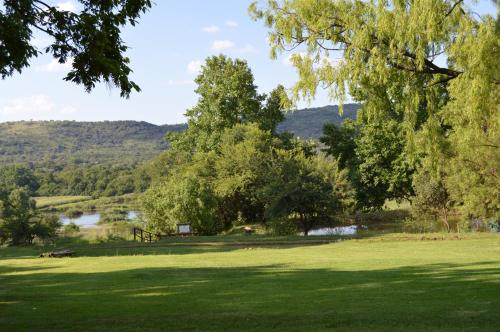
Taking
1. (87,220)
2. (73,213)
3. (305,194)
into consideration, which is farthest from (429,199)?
(73,213)

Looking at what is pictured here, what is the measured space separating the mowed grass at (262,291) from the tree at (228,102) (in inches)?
1500

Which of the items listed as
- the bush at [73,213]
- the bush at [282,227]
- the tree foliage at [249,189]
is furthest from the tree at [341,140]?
the bush at [73,213]

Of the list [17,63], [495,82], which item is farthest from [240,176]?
[17,63]

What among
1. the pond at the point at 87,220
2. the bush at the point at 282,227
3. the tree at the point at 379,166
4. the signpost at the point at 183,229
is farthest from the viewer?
the pond at the point at 87,220

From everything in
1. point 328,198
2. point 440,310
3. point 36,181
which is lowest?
point 440,310

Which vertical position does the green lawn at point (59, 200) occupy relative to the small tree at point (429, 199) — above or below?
above

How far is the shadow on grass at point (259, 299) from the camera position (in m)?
10.2

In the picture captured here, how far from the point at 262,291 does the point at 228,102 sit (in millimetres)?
48657

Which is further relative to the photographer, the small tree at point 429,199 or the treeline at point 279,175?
the small tree at point 429,199

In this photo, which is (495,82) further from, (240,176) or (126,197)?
(126,197)

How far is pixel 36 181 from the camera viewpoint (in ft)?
515

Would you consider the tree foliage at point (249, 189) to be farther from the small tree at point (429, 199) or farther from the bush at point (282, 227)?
the small tree at point (429, 199)

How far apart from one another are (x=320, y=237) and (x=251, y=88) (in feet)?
111

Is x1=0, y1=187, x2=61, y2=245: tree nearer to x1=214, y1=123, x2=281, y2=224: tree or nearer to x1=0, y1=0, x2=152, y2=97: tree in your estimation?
x1=214, y1=123, x2=281, y2=224: tree
